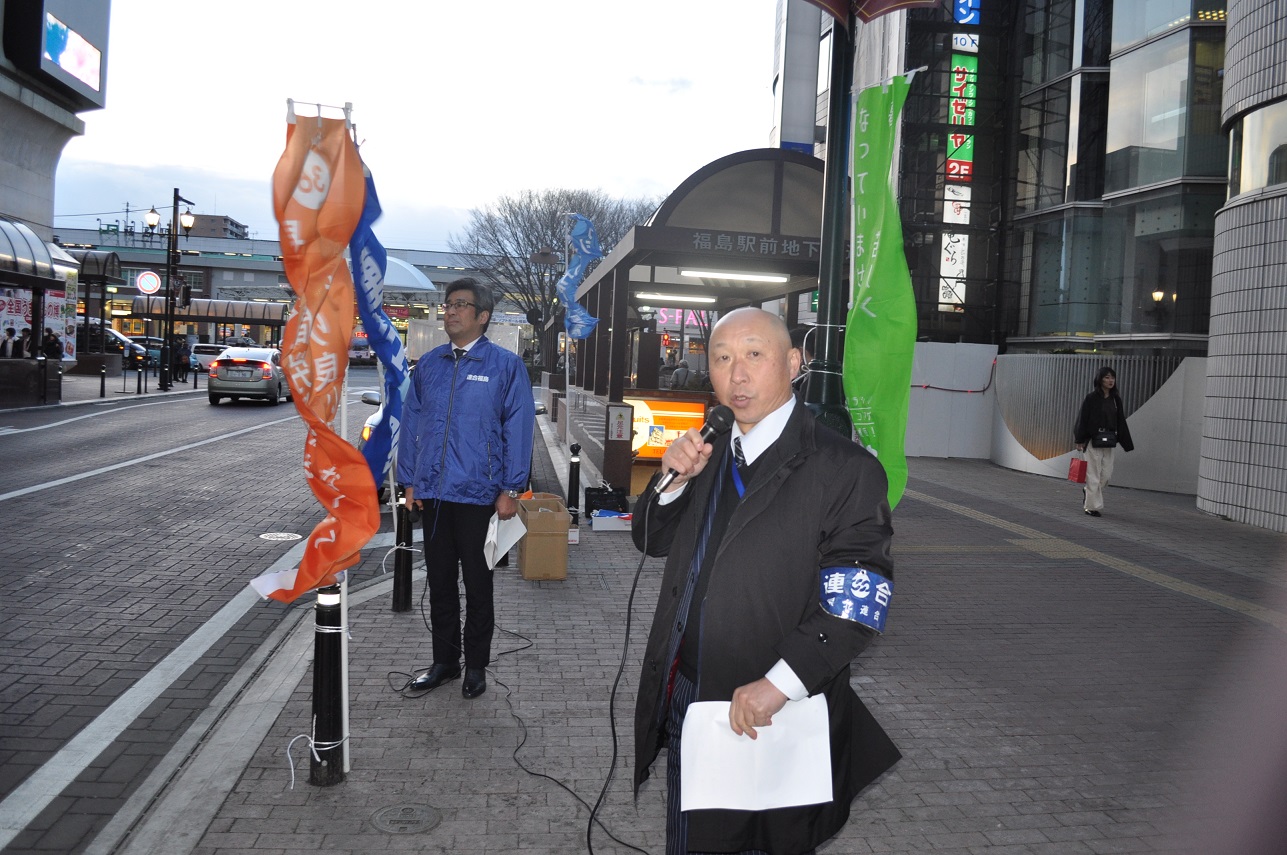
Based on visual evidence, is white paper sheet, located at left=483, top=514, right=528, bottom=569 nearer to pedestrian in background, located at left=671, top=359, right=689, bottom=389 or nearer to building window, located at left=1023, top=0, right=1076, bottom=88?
pedestrian in background, located at left=671, top=359, right=689, bottom=389

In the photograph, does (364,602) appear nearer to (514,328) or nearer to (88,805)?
(88,805)

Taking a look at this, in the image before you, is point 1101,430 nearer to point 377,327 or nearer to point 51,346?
point 377,327

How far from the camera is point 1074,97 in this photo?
2427cm

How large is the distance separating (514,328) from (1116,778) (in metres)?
15.5

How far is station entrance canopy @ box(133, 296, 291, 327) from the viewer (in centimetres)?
6562

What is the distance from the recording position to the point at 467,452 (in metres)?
4.83

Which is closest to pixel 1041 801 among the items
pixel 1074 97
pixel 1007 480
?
pixel 1007 480

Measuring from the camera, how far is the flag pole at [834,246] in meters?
6.30

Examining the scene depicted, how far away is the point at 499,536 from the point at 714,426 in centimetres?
264

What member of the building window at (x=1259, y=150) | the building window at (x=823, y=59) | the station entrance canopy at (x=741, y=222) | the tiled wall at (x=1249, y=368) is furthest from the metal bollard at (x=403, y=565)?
the building window at (x=823, y=59)

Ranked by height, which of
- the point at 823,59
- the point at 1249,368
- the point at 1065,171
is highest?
the point at 823,59

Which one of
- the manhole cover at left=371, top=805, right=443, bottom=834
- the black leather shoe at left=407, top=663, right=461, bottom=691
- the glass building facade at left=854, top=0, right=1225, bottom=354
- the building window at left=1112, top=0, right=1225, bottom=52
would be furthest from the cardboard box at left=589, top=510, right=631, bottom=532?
the building window at left=1112, top=0, right=1225, bottom=52

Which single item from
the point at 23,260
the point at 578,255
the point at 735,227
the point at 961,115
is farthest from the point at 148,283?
the point at 735,227

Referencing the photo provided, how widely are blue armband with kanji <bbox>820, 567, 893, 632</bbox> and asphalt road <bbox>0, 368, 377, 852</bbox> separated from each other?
2985 mm
